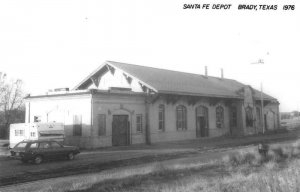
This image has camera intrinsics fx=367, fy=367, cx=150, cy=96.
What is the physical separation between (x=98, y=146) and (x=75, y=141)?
5.67 feet

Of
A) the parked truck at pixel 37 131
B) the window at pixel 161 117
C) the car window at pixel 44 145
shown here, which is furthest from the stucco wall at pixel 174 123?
the car window at pixel 44 145

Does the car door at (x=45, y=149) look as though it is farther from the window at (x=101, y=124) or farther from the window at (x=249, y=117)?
the window at (x=249, y=117)

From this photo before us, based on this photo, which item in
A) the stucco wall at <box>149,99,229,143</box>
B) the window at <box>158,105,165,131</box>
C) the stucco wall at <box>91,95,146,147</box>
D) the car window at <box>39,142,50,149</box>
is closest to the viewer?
the car window at <box>39,142,50,149</box>

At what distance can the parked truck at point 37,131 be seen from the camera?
21859 millimetres

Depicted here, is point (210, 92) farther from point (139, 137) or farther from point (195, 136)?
point (139, 137)

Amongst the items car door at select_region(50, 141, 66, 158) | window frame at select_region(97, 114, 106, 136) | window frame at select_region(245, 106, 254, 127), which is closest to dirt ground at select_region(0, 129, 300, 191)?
car door at select_region(50, 141, 66, 158)

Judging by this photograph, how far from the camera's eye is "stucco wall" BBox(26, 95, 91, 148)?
949 inches

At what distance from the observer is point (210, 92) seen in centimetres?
3316

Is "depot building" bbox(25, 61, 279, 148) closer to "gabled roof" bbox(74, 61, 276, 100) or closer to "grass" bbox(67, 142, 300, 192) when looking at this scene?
"gabled roof" bbox(74, 61, 276, 100)

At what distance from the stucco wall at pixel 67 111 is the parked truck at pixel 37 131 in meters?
1.53

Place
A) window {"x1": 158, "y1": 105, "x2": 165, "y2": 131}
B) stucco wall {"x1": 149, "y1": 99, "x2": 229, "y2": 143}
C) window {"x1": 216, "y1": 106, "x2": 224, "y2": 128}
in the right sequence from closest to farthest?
1. stucco wall {"x1": 149, "y1": 99, "x2": 229, "y2": 143}
2. window {"x1": 158, "y1": 105, "x2": 165, "y2": 131}
3. window {"x1": 216, "y1": 106, "x2": 224, "y2": 128}

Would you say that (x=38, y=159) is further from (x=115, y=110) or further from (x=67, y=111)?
(x=115, y=110)

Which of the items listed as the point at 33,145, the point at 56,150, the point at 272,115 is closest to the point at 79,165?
the point at 56,150

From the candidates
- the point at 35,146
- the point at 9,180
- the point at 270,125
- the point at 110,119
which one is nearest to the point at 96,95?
the point at 110,119
